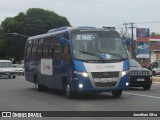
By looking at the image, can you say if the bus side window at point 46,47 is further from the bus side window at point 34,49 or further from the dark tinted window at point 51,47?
the bus side window at point 34,49

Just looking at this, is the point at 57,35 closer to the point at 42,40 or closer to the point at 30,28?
the point at 42,40

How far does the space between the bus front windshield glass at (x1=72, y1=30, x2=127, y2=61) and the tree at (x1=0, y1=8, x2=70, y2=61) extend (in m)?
64.6

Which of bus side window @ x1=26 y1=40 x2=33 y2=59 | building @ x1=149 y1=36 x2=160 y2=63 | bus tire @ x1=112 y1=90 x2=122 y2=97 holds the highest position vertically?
bus side window @ x1=26 y1=40 x2=33 y2=59

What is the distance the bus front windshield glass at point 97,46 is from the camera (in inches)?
701

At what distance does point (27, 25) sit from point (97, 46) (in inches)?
2682

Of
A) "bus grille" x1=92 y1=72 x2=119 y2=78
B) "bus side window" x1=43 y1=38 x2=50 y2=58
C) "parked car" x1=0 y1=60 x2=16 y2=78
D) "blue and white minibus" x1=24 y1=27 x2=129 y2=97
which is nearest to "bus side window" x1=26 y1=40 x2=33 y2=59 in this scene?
"bus side window" x1=43 y1=38 x2=50 y2=58

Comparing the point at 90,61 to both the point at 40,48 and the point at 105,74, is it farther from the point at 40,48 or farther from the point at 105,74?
the point at 40,48

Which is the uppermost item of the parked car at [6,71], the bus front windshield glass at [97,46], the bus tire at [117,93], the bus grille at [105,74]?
the bus front windshield glass at [97,46]

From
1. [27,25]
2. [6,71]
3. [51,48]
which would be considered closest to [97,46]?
[51,48]

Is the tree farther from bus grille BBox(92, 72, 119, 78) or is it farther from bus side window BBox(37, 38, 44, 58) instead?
bus grille BBox(92, 72, 119, 78)

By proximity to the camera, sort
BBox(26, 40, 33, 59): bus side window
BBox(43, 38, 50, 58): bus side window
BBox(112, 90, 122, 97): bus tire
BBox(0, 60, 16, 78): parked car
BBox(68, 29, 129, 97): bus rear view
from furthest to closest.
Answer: BBox(0, 60, 16, 78): parked car, BBox(26, 40, 33, 59): bus side window, BBox(43, 38, 50, 58): bus side window, BBox(112, 90, 122, 97): bus tire, BBox(68, 29, 129, 97): bus rear view

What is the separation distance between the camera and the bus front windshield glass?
701 inches

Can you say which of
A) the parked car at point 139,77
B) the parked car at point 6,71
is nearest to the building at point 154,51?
the parked car at point 6,71

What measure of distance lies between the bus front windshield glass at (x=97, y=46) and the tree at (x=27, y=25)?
212 ft
